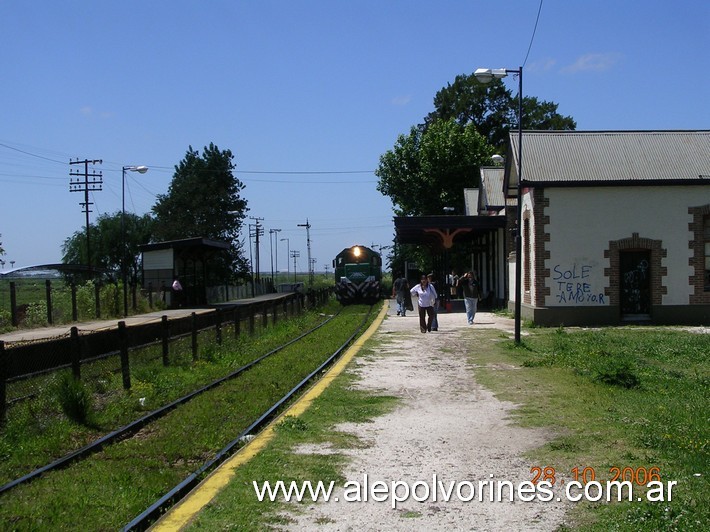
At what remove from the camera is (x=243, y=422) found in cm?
998

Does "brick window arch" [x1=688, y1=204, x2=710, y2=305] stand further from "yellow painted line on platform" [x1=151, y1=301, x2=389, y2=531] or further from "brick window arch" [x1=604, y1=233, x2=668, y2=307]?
"yellow painted line on platform" [x1=151, y1=301, x2=389, y2=531]

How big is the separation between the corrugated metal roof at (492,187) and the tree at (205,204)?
130 ft

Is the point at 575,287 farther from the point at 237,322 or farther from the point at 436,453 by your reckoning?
the point at 436,453

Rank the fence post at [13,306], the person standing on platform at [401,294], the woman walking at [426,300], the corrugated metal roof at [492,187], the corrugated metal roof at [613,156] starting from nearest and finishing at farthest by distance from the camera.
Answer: the woman walking at [426,300] → the corrugated metal roof at [613,156] → the fence post at [13,306] → the person standing on platform at [401,294] → the corrugated metal roof at [492,187]

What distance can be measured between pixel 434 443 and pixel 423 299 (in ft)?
46.1

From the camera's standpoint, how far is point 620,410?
964cm

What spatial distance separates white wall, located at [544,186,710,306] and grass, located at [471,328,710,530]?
6280mm

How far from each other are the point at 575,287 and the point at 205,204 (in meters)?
59.0

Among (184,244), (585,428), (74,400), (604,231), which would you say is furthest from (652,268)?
(184,244)

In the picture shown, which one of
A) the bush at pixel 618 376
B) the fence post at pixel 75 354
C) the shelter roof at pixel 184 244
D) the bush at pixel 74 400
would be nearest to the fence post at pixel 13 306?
the shelter roof at pixel 184 244

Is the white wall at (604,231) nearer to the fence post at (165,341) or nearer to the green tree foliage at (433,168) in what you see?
the fence post at (165,341)

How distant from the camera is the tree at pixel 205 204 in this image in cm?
7775

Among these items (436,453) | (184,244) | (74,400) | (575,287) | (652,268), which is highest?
(184,244)

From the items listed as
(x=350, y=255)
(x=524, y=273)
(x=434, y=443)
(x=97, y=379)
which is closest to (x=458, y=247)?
(x=350, y=255)
